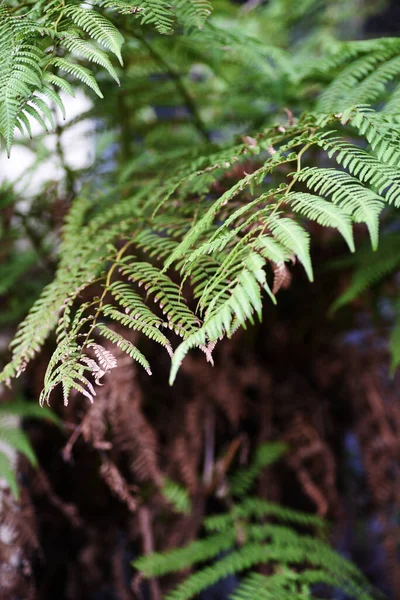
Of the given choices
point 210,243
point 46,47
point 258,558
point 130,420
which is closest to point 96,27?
point 46,47

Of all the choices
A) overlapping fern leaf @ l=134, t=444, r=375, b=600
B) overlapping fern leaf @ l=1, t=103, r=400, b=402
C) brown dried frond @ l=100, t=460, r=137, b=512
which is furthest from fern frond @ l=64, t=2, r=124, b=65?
overlapping fern leaf @ l=134, t=444, r=375, b=600

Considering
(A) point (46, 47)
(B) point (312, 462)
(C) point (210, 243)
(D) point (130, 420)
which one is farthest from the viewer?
(B) point (312, 462)

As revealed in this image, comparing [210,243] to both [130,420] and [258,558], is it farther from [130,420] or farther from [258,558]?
[258,558]

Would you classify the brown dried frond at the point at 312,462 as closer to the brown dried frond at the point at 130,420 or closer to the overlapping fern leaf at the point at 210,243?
the brown dried frond at the point at 130,420

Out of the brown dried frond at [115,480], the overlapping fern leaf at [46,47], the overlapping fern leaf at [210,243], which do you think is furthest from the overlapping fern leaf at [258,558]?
the overlapping fern leaf at [46,47]

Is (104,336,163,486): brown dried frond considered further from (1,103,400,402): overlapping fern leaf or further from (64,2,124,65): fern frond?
(64,2,124,65): fern frond
